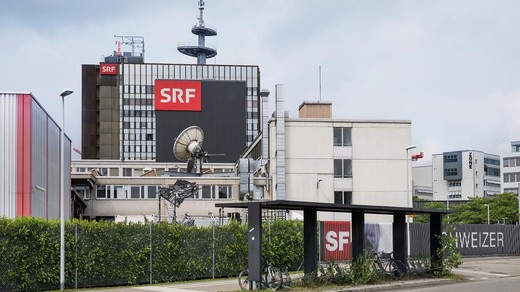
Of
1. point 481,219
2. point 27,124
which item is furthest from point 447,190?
point 27,124

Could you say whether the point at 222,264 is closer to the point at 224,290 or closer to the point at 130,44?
the point at 224,290

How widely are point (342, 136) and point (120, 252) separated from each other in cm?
4466

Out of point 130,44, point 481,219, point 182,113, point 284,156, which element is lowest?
point 481,219

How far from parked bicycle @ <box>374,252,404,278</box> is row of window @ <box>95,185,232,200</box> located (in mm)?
51777

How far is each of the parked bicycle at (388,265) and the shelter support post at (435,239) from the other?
6.20 ft

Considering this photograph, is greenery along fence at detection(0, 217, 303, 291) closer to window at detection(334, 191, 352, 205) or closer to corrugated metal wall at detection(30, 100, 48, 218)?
corrugated metal wall at detection(30, 100, 48, 218)

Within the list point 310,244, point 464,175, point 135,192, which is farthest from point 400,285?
point 464,175

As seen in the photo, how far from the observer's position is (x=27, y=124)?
34.9 meters

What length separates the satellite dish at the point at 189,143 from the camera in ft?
228

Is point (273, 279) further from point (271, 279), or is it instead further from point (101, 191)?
point (101, 191)

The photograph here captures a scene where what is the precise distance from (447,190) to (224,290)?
17279 cm

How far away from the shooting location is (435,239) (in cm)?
2984

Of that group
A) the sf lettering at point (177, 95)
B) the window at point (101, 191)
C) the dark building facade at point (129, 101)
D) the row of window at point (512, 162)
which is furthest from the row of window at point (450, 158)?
the window at point (101, 191)

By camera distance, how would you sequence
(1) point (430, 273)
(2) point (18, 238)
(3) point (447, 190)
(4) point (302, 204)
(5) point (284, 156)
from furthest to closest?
1. (3) point (447, 190)
2. (5) point (284, 156)
3. (1) point (430, 273)
4. (2) point (18, 238)
5. (4) point (302, 204)
